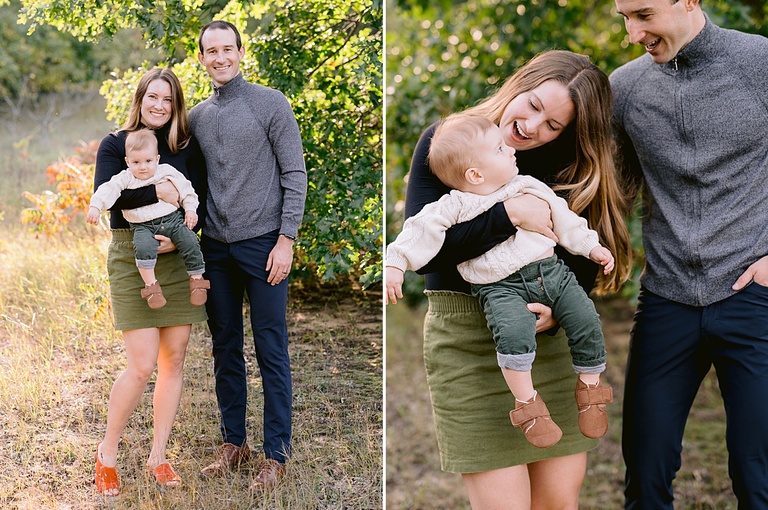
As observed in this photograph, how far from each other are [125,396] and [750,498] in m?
2.19

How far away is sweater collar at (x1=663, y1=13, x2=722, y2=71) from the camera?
239cm

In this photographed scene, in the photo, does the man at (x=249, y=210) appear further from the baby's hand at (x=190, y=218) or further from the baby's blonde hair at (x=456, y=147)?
the baby's blonde hair at (x=456, y=147)

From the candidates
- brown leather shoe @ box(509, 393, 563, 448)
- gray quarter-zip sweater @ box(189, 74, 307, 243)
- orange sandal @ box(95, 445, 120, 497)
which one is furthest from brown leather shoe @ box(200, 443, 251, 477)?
brown leather shoe @ box(509, 393, 563, 448)

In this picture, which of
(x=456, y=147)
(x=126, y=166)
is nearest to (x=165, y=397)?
(x=126, y=166)

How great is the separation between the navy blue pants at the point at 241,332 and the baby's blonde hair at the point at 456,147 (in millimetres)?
1166

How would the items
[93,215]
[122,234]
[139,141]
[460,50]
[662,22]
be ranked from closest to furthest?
[662,22]
[93,215]
[139,141]
[122,234]
[460,50]

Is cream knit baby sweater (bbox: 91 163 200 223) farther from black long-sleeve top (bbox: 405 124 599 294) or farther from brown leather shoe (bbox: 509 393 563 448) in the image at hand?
brown leather shoe (bbox: 509 393 563 448)

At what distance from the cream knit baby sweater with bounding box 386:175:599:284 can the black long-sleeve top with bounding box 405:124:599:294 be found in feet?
0.09

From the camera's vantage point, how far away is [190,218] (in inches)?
117

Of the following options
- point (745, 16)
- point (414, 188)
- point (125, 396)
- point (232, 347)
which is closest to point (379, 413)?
point (232, 347)

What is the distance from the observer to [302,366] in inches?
165

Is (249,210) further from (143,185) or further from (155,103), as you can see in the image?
(155,103)

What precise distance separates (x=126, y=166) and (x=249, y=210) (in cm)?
47

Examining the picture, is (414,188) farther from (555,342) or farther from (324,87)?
(324,87)
